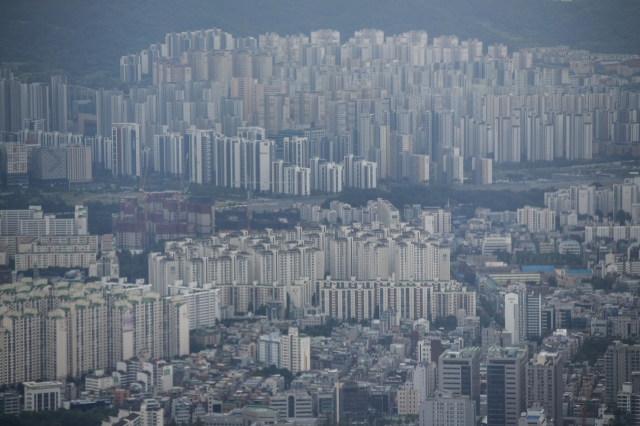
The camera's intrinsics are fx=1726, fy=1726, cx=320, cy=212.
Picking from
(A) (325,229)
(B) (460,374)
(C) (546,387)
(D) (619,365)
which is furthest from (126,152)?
(C) (546,387)

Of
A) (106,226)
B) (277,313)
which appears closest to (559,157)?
(106,226)

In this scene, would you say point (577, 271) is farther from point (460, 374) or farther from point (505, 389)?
point (505, 389)

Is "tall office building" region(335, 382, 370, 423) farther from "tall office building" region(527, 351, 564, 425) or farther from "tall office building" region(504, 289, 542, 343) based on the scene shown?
"tall office building" region(504, 289, 542, 343)

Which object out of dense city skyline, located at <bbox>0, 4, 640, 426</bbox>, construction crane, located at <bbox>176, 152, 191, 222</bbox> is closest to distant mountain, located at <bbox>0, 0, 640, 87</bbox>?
dense city skyline, located at <bbox>0, 4, 640, 426</bbox>

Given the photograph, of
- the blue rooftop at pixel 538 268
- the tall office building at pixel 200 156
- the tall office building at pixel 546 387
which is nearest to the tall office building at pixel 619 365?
the tall office building at pixel 546 387

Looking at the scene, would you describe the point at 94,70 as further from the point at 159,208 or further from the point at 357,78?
the point at 159,208
